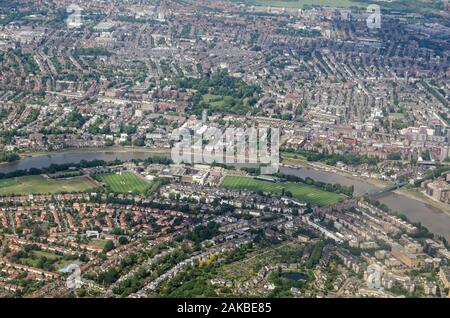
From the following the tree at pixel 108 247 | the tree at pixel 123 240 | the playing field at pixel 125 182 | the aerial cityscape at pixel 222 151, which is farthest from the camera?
the playing field at pixel 125 182

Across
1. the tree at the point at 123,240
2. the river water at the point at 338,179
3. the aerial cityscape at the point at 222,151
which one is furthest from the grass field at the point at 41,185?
the tree at the point at 123,240

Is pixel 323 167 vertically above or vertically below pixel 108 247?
below

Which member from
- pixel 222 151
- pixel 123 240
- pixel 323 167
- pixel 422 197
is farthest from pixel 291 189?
pixel 123 240

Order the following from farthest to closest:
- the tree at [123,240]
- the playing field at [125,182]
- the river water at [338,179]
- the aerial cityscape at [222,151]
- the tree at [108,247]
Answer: the playing field at [125,182] < the river water at [338,179] < the tree at [123,240] < the tree at [108,247] < the aerial cityscape at [222,151]

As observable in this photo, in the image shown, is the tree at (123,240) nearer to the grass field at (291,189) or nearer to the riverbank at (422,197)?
the grass field at (291,189)

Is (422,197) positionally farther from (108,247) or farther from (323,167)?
(108,247)
